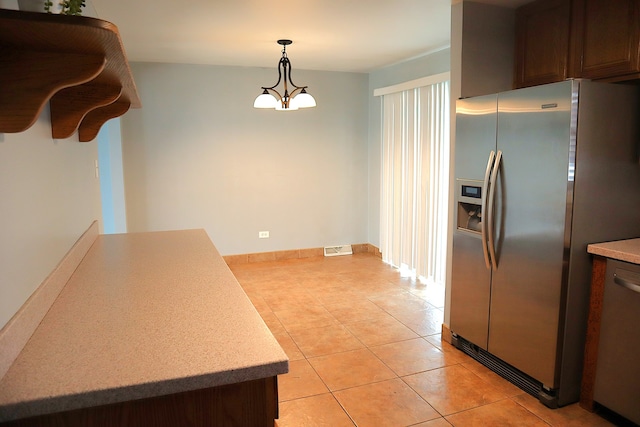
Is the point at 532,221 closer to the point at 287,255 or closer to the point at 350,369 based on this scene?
the point at 350,369

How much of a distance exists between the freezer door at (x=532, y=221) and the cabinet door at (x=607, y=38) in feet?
1.56

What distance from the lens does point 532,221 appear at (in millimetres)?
2490

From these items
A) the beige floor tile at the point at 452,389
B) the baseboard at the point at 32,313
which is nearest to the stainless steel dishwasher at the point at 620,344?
the beige floor tile at the point at 452,389

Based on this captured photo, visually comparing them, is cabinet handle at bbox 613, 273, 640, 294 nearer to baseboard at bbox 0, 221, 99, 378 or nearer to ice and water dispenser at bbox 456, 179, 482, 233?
ice and water dispenser at bbox 456, 179, 482, 233

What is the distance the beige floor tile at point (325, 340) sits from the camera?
3.22 metres

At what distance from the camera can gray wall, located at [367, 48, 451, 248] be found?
4.86 metres

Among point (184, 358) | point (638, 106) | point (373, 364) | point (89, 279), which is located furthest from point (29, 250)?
point (638, 106)

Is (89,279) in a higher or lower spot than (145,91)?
lower

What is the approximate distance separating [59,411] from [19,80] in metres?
0.70

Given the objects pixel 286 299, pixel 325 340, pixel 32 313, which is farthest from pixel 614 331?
pixel 286 299

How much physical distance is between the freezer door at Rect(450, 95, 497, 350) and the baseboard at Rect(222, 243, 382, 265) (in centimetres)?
288

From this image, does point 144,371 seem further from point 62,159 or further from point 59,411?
point 62,159

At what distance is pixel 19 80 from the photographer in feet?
3.06

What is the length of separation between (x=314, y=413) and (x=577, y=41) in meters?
2.72
